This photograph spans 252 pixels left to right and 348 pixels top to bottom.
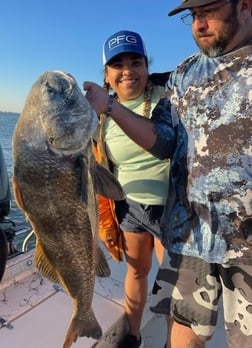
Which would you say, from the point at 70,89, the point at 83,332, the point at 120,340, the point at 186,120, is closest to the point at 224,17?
the point at 186,120

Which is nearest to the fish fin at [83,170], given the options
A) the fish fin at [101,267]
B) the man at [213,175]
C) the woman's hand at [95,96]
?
the woman's hand at [95,96]

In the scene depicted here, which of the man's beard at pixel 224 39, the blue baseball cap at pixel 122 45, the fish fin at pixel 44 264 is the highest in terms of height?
the blue baseball cap at pixel 122 45

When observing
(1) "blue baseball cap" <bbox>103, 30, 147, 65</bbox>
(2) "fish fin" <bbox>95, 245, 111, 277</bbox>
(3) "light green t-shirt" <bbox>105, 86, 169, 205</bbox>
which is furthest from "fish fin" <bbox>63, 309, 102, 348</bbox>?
(1) "blue baseball cap" <bbox>103, 30, 147, 65</bbox>

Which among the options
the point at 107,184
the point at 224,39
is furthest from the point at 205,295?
the point at 224,39

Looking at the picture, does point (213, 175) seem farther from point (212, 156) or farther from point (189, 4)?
point (189, 4)

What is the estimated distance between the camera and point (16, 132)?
1.78 meters

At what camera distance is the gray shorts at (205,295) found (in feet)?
6.74

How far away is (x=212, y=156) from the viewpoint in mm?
2027

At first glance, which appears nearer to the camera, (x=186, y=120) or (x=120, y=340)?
(x=186, y=120)

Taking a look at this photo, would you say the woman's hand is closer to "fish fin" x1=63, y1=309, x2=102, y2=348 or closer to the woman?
the woman

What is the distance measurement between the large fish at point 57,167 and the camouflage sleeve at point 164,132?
1.58 ft

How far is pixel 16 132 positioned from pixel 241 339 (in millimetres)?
1687

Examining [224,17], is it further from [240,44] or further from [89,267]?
[89,267]

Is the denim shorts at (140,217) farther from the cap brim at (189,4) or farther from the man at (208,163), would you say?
the cap brim at (189,4)
